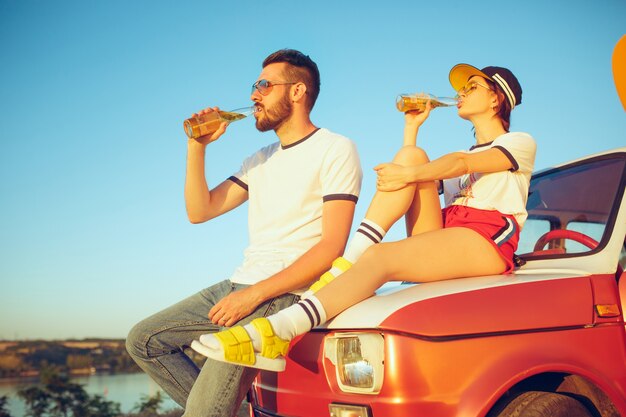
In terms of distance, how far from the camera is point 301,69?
343 centimetres

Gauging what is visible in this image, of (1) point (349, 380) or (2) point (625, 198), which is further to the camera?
(2) point (625, 198)

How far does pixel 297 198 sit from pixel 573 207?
175cm

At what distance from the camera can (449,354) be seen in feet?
6.96

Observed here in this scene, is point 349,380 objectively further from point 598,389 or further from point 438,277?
point 598,389

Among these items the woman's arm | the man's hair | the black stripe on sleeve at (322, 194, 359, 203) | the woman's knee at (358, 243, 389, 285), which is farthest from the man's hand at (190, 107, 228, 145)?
the woman's knee at (358, 243, 389, 285)

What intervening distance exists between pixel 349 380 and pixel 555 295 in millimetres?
955

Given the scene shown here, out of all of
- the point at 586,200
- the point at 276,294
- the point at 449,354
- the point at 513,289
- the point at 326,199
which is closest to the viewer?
the point at 449,354

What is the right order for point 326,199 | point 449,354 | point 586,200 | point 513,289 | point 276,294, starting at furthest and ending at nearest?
A: 1. point 586,200
2. point 326,199
3. point 276,294
4. point 513,289
5. point 449,354

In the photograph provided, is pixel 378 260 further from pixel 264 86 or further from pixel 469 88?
pixel 469 88

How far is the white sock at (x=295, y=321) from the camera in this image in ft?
7.46

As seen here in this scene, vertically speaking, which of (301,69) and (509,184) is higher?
(301,69)

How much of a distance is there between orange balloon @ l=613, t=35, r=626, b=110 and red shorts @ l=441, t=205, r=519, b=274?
163cm

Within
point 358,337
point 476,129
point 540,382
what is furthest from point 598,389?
point 476,129

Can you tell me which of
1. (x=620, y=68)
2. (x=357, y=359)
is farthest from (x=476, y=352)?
(x=620, y=68)
